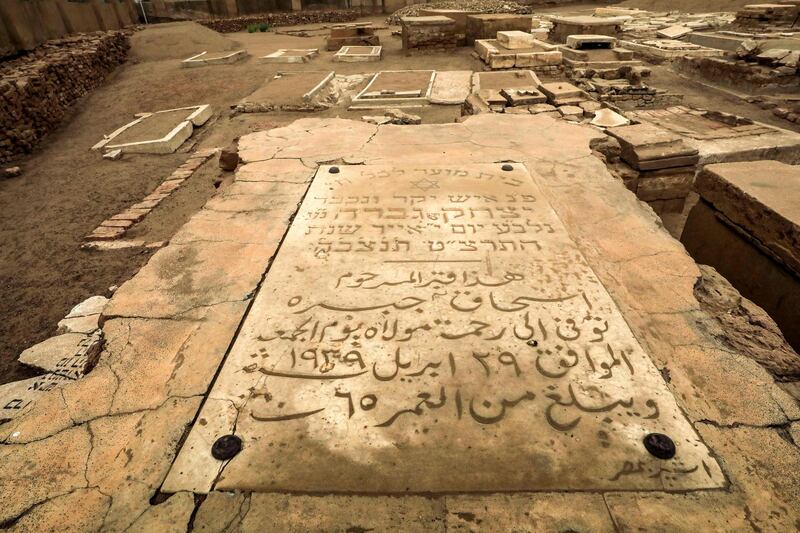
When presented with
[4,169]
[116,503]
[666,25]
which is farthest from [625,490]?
[666,25]

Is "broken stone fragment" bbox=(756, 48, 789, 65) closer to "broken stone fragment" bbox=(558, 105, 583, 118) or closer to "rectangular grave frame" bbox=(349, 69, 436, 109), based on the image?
"broken stone fragment" bbox=(558, 105, 583, 118)

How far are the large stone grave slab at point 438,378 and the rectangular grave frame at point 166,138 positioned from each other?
448 centimetres

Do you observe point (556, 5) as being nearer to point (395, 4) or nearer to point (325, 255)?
point (395, 4)

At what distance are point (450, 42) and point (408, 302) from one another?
33.1 feet

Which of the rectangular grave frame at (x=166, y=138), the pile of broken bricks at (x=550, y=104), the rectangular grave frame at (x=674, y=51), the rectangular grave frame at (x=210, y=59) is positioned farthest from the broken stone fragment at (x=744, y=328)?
the rectangular grave frame at (x=210, y=59)

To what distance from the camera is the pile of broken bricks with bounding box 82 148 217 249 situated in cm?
388

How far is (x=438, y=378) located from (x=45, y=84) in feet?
27.7

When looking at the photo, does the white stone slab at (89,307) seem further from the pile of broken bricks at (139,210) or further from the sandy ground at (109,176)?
the pile of broken bricks at (139,210)

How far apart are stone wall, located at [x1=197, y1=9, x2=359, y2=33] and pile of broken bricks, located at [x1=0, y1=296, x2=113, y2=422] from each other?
53.1ft

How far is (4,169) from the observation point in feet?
17.4

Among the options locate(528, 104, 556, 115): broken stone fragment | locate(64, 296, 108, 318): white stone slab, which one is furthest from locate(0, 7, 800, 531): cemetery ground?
locate(528, 104, 556, 115): broken stone fragment

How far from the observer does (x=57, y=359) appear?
7.90 ft

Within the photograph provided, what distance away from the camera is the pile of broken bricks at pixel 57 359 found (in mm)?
2152

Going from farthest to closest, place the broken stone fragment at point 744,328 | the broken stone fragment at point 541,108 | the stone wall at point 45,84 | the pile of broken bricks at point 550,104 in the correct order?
the stone wall at point 45,84 < the broken stone fragment at point 541,108 < the pile of broken bricks at point 550,104 < the broken stone fragment at point 744,328
